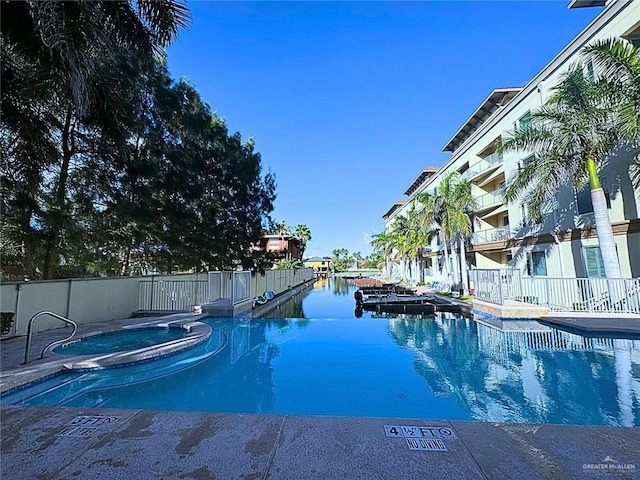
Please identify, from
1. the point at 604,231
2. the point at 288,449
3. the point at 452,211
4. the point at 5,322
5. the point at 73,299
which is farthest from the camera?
the point at 452,211

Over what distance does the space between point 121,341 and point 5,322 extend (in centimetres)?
240

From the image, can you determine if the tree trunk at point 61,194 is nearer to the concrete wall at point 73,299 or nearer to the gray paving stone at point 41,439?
the concrete wall at point 73,299

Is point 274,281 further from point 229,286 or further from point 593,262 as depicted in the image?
point 593,262

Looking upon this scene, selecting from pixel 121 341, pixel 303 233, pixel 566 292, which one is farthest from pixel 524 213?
pixel 303 233

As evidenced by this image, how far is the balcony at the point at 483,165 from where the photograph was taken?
19.8 m

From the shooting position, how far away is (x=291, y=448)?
8.87 feet

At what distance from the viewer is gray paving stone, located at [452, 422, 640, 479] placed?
93.0 inches

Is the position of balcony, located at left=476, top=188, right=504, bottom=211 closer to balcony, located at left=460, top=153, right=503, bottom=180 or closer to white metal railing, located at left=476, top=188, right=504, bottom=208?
white metal railing, located at left=476, top=188, right=504, bottom=208

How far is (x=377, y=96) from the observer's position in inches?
650

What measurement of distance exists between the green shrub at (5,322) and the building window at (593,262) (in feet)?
64.1

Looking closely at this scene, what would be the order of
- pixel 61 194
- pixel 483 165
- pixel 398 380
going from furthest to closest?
pixel 483 165 → pixel 61 194 → pixel 398 380

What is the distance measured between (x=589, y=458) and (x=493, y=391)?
8.27 ft

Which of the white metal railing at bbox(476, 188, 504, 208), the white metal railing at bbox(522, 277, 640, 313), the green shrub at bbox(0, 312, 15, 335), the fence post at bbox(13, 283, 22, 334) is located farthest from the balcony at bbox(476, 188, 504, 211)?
the green shrub at bbox(0, 312, 15, 335)

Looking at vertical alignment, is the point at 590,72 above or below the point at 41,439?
Answer: above
